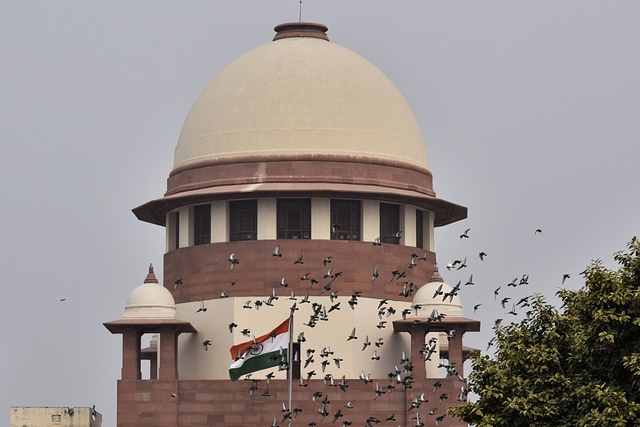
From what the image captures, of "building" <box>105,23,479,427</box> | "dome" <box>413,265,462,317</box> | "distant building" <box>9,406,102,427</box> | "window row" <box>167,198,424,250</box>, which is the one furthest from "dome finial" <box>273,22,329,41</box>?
"distant building" <box>9,406,102,427</box>

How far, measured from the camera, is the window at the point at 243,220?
198 feet

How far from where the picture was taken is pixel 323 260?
2351 inches

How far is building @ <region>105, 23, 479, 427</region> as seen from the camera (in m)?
57.6

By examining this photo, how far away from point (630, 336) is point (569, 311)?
2293 mm

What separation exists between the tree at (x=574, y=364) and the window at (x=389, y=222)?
53.8ft

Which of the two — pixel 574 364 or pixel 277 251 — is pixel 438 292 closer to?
pixel 277 251

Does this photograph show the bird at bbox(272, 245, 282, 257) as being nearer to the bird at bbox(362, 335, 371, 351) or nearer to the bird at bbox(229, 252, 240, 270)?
the bird at bbox(229, 252, 240, 270)

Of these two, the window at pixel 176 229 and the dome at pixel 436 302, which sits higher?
the window at pixel 176 229

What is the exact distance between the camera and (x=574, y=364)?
42938 millimetres

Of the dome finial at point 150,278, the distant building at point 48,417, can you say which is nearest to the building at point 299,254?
the dome finial at point 150,278

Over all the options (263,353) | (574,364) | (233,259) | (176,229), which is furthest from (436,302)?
(574,364)

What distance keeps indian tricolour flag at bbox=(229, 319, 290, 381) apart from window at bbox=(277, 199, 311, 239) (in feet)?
11.3

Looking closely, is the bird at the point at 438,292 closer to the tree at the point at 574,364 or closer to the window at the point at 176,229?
the window at the point at 176,229

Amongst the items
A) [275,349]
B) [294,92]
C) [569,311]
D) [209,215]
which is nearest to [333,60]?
[294,92]
